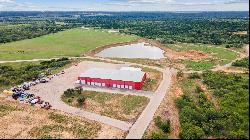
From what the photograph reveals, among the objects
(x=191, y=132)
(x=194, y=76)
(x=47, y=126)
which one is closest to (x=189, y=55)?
(x=194, y=76)

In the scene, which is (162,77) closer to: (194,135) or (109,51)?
(194,135)

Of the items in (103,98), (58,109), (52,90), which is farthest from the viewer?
(52,90)

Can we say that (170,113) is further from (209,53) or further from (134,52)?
(134,52)

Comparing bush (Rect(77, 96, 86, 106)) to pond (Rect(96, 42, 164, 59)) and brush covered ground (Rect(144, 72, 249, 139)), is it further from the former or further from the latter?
pond (Rect(96, 42, 164, 59))

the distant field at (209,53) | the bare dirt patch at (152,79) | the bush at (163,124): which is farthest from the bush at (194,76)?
the bush at (163,124)

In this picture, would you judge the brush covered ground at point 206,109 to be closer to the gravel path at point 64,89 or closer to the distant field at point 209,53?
the gravel path at point 64,89

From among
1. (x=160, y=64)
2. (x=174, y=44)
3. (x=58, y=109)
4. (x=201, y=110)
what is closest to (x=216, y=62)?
(x=160, y=64)

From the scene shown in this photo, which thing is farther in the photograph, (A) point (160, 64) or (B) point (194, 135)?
(A) point (160, 64)

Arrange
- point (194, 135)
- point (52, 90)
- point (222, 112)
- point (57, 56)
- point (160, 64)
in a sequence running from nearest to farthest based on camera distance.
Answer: point (194, 135) → point (222, 112) → point (52, 90) → point (160, 64) → point (57, 56)
